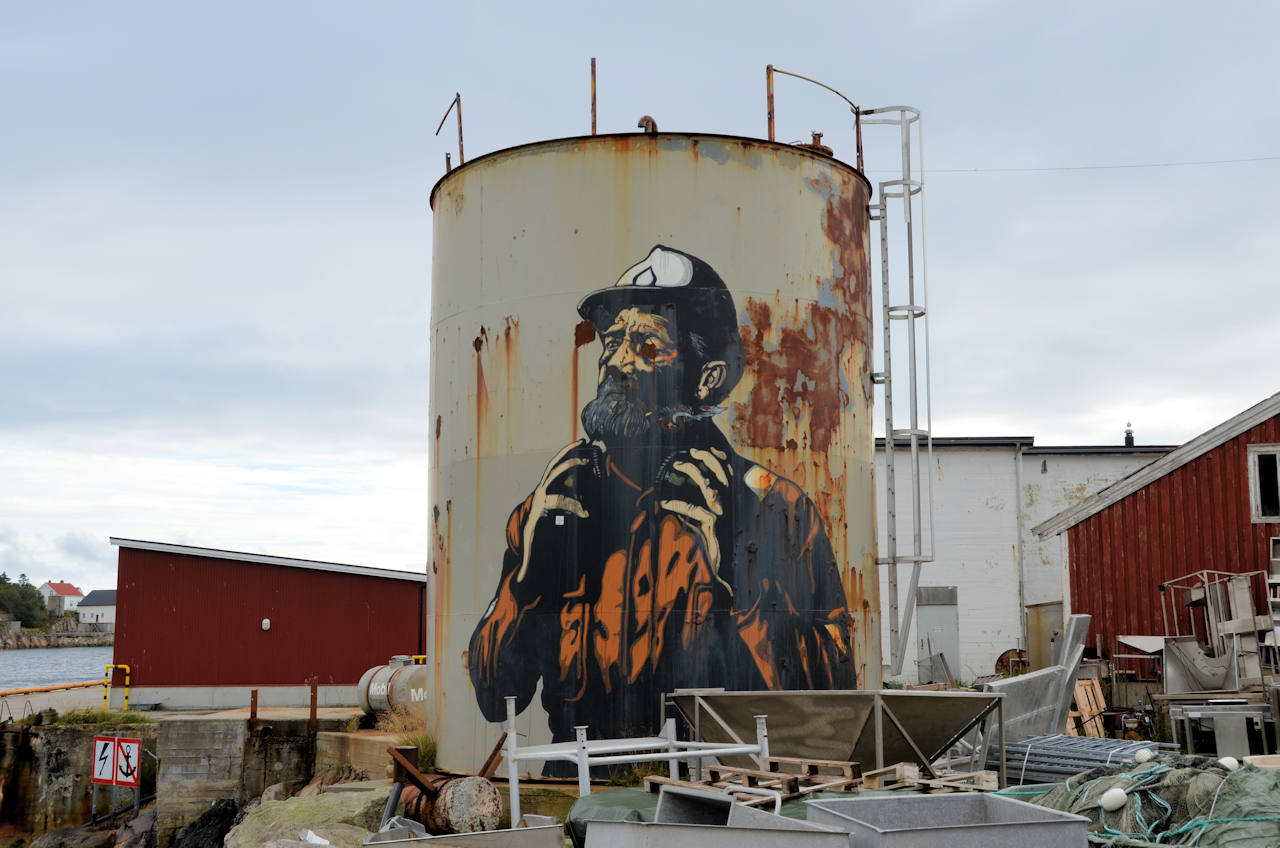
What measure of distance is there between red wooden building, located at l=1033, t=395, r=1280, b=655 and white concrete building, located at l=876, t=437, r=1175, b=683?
10.8 metres

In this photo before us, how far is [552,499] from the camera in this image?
14.7 meters

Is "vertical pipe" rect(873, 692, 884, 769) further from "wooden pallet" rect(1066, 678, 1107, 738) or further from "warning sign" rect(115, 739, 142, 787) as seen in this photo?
"warning sign" rect(115, 739, 142, 787)

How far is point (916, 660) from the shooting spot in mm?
32688

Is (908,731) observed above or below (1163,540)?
below

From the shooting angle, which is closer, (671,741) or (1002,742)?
(1002,742)

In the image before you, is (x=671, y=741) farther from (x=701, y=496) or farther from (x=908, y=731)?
(x=701, y=496)

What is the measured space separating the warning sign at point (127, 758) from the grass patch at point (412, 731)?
550 centimetres

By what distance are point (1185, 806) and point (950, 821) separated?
181 centimetres

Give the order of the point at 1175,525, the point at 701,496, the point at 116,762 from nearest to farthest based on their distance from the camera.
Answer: the point at 701,496 < the point at 1175,525 < the point at 116,762

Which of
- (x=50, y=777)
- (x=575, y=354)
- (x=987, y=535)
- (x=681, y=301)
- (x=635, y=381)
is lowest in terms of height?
(x=50, y=777)

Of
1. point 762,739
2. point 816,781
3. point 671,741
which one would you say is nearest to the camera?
point 816,781

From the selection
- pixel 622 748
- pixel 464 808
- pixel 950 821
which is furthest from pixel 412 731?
pixel 950 821

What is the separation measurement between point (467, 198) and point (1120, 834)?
35.8ft

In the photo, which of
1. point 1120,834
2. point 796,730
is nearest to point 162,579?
point 796,730
